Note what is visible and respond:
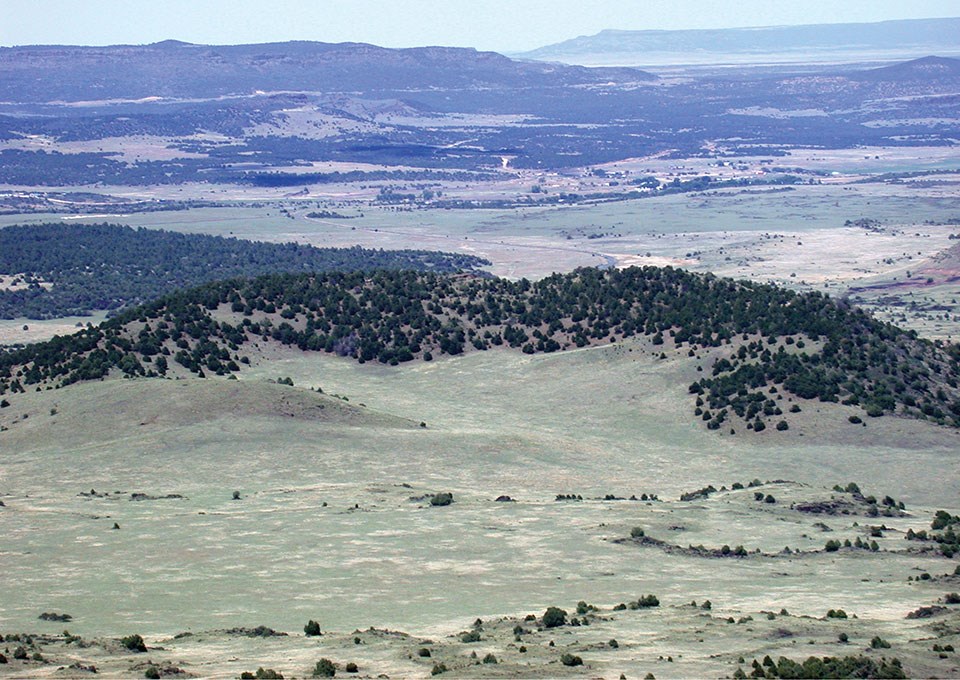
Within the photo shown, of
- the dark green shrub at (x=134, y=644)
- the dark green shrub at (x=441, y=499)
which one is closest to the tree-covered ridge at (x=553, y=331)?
the dark green shrub at (x=441, y=499)

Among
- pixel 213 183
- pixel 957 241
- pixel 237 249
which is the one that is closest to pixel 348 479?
pixel 237 249

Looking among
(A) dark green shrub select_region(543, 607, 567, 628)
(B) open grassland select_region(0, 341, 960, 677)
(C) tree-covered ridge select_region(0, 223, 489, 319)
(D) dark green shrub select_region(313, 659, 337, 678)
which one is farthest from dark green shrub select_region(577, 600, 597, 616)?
(C) tree-covered ridge select_region(0, 223, 489, 319)

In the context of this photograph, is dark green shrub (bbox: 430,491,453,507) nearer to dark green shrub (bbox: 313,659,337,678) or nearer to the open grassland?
the open grassland

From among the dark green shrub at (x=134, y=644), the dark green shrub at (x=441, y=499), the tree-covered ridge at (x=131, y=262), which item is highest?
the dark green shrub at (x=134, y=644)

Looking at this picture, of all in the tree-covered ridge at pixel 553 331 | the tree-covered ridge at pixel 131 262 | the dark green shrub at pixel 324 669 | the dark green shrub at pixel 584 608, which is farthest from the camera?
the tree-covered ridge at pixel 131 262

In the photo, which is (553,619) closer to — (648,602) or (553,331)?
(648,602)

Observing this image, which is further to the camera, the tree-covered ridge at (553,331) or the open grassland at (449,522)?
the tree-covered ridge at (553,331)

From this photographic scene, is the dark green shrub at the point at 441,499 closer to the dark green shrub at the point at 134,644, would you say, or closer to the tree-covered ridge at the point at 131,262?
the dark green shrub at the point at 134,644
